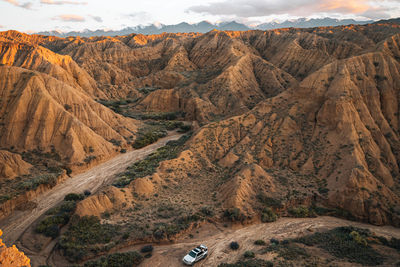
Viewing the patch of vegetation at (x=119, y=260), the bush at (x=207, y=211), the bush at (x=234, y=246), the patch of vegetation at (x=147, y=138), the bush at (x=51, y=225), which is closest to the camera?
the patch of vegetation at (x=119, y=260)

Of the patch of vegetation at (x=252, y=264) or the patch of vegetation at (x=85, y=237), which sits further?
the patch of vegetation at (x=85, y=237)

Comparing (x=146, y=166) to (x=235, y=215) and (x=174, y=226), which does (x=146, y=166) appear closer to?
(x=174, y=226)

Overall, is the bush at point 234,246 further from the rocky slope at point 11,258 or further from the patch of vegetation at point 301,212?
the rocky slope at point 11,258

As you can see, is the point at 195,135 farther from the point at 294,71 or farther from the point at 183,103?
the point at 294,71

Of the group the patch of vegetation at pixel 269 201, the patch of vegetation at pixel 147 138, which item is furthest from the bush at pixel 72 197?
the patch of vegetation at pixel 269 201

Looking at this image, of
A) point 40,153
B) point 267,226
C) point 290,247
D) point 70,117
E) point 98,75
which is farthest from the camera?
point 98,75

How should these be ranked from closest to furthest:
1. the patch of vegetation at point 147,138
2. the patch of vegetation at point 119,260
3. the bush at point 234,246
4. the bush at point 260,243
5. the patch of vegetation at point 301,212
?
the patch of vegetation at point 119,260, the bush at point 234,246, the bush at point 260,243, the patch of vegetation at point 301,212, the patch of vegetation at point 147,138

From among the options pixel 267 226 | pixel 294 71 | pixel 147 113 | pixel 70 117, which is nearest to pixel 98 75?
pixel 147 113
